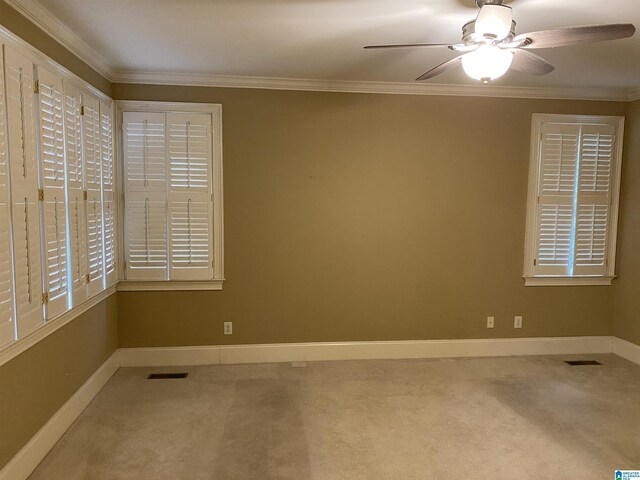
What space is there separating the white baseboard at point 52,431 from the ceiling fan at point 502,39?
2684 mm

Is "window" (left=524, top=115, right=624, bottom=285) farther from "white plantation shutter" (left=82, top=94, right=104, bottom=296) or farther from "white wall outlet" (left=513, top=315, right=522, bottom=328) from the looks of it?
"white plantation shutter" (left=82, top=94, right=104, bottom=296)

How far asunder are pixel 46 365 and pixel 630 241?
190 inches

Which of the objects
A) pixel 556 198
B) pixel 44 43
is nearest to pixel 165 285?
pixel 44 43

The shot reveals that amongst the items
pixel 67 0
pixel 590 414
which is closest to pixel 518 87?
pixel 590 414

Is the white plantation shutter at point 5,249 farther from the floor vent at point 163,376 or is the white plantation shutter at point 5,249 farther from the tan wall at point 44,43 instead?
the floor vent at point 163,376

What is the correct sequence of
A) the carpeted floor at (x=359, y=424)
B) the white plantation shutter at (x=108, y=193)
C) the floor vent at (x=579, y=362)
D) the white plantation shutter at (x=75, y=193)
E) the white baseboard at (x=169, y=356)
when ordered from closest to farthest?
1. the carpeted floor at (x=359, y=424)
2. the white plantation shutter at (x=75, y=193)
3. the white plantation shutter at (x=108, y=193)
4. the white baseboard at (x=169, y=356)
5. the floor vent at (x=579, y=362)

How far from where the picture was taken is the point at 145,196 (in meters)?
3.62

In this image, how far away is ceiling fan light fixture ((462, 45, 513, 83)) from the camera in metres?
2.01

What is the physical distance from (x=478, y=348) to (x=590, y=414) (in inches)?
46.5

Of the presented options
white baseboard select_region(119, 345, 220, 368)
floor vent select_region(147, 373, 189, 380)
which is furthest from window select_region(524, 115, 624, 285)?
floor vent select_region(147, 373, 189, 380)

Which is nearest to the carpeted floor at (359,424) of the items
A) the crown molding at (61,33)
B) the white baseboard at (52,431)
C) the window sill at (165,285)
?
the white baseboard at (52,431)

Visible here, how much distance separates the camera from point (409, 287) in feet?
13.1

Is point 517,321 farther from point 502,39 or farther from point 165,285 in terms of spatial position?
point 165,285

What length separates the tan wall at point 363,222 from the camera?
3.74 metres
